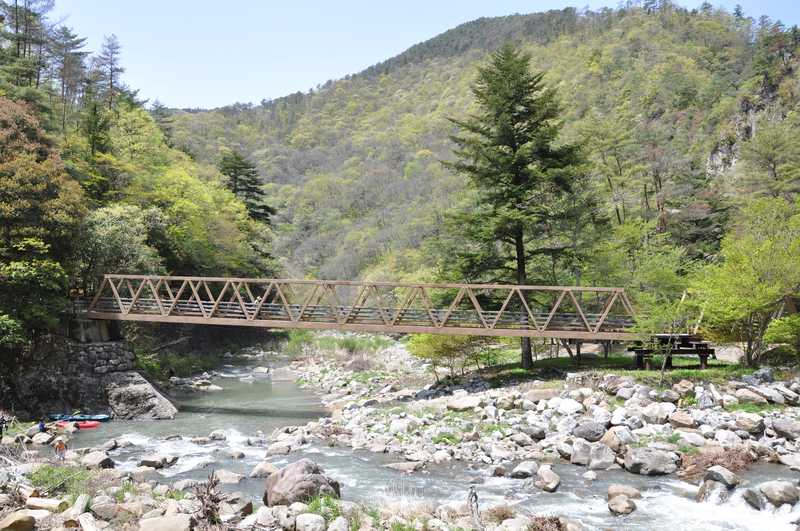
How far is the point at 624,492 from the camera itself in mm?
12023

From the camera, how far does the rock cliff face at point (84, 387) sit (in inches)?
849

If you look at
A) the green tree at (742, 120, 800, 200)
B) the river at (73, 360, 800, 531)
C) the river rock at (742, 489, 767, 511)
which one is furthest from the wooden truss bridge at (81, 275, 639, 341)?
the green tree at (742, 120, 800, 200)

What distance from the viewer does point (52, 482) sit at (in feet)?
38.2

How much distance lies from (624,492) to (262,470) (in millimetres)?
8752

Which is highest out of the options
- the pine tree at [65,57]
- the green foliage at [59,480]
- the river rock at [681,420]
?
the pine tree at [65,57]

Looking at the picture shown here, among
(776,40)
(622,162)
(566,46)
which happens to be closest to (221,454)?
(622,162)

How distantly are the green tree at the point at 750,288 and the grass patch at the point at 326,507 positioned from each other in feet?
50.0

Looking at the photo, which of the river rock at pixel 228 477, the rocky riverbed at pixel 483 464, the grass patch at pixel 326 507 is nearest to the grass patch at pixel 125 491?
the rocky riverbed at pixel 483 464

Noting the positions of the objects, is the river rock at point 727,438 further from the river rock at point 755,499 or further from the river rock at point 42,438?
the river rock at point 42,438

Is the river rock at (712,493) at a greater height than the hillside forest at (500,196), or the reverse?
the hillside forest at (500,196)

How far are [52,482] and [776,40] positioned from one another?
70918 mm

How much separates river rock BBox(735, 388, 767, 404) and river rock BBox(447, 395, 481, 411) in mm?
8067

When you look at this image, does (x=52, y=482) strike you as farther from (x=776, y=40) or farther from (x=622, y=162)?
(x=776, y=40)

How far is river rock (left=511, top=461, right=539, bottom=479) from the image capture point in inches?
534
